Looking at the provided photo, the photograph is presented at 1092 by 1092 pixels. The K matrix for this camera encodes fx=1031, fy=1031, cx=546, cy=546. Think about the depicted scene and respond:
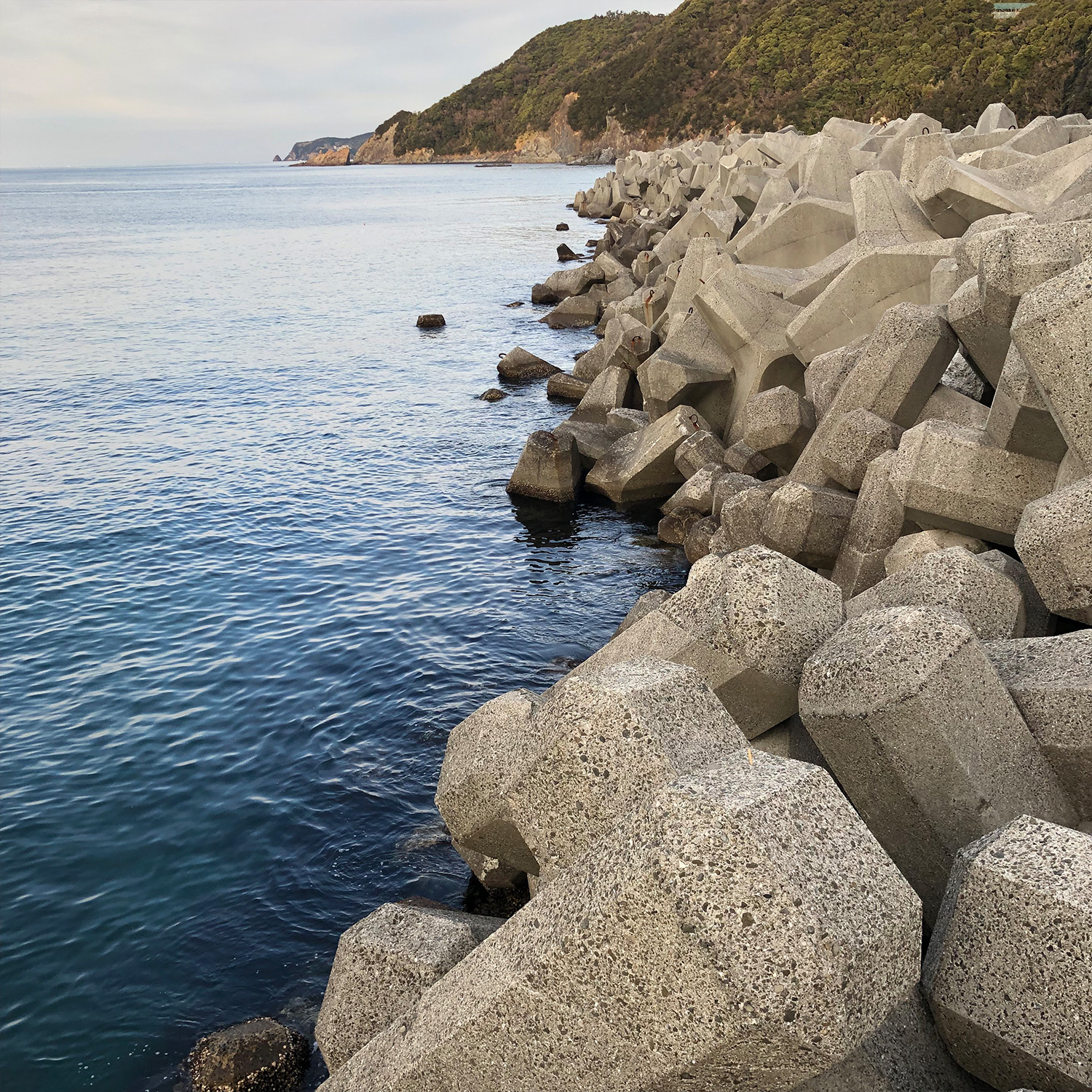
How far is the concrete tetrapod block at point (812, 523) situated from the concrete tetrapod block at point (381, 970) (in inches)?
174

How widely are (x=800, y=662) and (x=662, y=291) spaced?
13594 mm

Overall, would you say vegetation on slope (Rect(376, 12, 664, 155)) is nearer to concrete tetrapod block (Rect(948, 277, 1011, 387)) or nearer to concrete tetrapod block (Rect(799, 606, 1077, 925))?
concrete tetrapod block (Rect(948, 277, 1011, 387))

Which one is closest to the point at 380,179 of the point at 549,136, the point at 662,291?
the point at 549,136

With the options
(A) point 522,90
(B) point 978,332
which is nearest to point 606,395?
(B) point 978,332

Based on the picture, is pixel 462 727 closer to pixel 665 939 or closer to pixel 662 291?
pixel 665 939

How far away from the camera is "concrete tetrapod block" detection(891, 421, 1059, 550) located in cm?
600

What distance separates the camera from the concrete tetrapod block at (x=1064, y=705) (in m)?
3.87

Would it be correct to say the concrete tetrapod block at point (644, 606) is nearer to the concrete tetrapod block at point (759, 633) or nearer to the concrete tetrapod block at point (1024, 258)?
the concrete tetrapod block at point (759, 633)

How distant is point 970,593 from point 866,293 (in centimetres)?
632

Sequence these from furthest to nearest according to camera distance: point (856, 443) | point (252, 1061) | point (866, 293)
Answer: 1. point (866, 293)
2. point (856, 443)
3. point (252, 1061)

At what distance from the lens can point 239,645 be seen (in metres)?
9.86

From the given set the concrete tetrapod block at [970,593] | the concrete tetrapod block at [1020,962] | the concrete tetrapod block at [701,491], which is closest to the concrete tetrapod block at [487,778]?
the concrete tetrapod block at [970,593]

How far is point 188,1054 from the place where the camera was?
5105 millimetres

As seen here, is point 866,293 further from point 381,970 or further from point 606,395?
point 381,970
